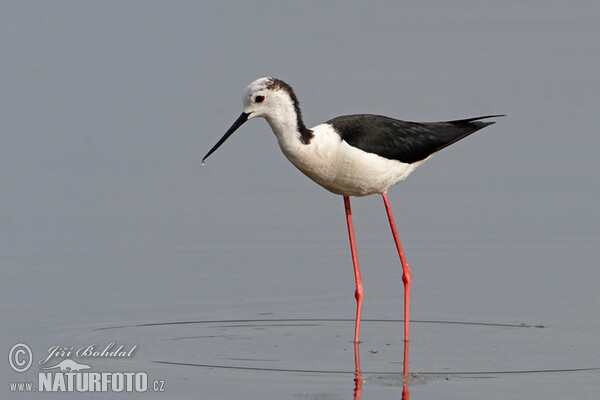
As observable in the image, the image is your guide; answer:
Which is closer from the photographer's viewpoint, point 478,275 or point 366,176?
point 366,176

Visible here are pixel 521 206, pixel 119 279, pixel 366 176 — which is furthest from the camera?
pixel 521 206

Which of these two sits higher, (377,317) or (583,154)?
(583,154)

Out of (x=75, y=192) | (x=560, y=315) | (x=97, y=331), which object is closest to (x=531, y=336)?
(x=560, y=315)

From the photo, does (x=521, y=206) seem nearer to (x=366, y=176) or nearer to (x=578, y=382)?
(x=366, y=176)

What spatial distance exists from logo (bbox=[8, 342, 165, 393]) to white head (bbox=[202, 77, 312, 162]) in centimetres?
178

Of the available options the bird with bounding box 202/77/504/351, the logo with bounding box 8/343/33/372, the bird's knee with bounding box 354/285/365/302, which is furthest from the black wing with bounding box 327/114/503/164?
the logo with bounding box 8/343/33/372

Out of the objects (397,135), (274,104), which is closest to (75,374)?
(274,104)

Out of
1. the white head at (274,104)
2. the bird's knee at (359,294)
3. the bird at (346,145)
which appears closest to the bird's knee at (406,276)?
the bird at (346,145)

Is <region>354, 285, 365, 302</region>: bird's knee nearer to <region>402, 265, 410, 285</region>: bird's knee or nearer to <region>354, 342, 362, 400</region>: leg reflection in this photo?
<region>402, 265, 410, 285</region>: bird's knee

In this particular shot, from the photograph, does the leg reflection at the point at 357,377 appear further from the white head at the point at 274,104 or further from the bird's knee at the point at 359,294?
the white head at the point at 274,104

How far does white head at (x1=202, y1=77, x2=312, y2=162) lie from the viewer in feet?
26.8

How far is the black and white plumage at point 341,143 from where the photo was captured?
8.21 metres

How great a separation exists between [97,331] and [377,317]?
1.99 metres

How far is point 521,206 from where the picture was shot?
10.4 m
